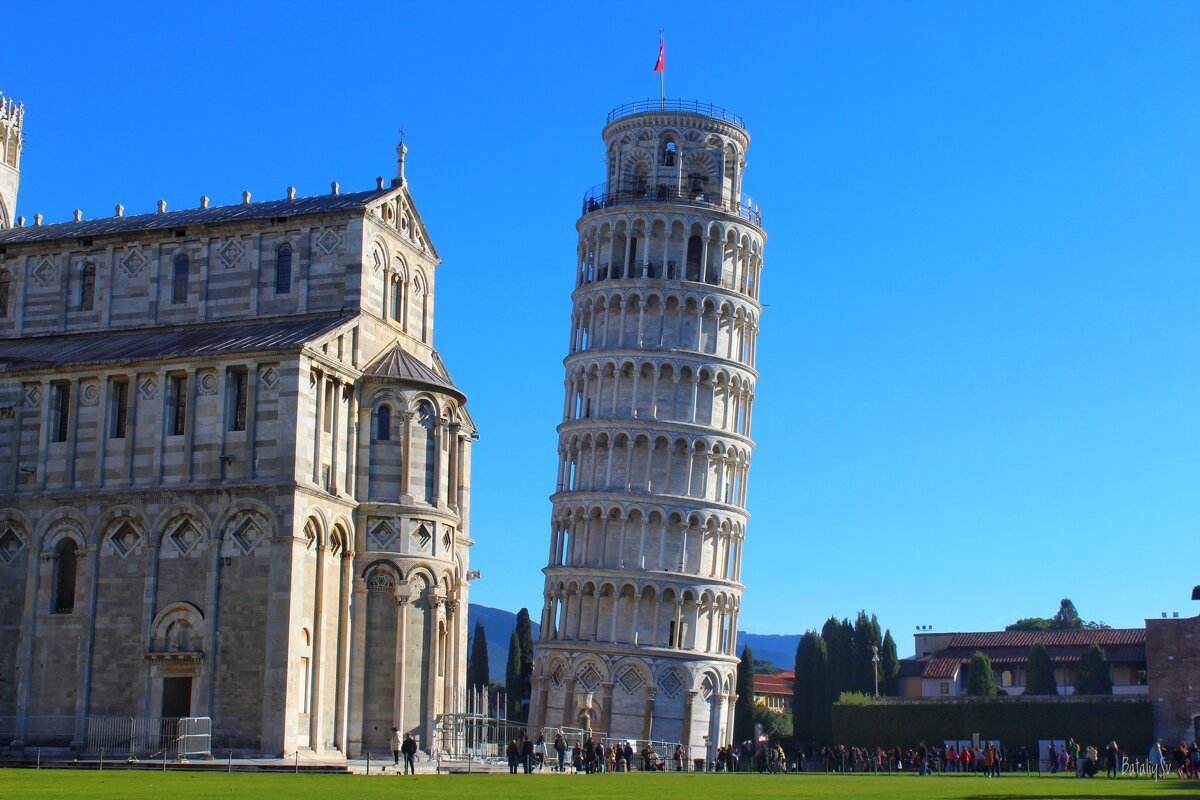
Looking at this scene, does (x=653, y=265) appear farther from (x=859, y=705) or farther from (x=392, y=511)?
(x=392, y=511)

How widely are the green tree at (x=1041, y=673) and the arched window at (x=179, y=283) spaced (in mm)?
63949

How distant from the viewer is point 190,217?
5216cm

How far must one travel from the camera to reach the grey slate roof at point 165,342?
45875mm

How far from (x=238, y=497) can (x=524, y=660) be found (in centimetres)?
6092

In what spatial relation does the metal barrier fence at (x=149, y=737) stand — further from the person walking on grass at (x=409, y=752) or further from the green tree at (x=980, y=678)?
the green tree at (x=980, y=678)

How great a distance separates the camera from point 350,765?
42250mm

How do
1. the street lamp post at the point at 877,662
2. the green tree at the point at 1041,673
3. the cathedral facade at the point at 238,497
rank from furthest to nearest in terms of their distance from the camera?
the street lamp post at the point at 877,662 < the green tree at the point at 1041,673 < the cathedral facade at the point at 238,497

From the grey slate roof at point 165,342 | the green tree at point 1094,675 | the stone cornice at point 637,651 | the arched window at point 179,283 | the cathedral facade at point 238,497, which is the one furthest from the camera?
the green tree at point 1094,675

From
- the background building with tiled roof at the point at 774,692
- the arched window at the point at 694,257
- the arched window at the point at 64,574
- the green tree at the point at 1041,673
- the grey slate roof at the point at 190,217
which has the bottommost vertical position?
the background building with tiled roof at the point at 774,692

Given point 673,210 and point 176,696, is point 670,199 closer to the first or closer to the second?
point 673,210

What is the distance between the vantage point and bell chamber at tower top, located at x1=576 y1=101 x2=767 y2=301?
277 feet

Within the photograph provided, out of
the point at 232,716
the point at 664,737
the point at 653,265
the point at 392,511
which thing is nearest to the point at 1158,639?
the point at 664,737

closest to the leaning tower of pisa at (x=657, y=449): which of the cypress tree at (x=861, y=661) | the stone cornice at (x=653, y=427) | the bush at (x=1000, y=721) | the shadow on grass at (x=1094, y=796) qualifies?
the stone cornice at (x=653, y=427)

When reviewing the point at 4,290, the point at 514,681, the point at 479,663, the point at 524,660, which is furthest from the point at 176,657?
the point at 479,663
